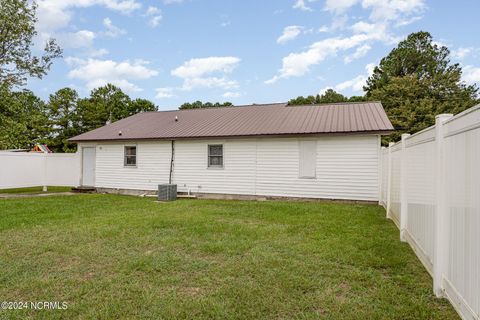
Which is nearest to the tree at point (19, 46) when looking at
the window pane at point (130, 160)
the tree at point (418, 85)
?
the window pane at point (130, 160)

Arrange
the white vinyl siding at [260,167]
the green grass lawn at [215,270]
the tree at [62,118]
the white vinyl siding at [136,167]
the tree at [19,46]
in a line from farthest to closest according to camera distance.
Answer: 1. the tree at [62,118]
2. the tree at [19,46]
3. the white vinyl siding at [136,167]
4. the white vinyl siding at [260,167]
5. the green grass lawn at [215,270]

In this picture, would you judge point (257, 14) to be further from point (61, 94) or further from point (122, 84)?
point (61, 94)

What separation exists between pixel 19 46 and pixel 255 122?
12.2 metres

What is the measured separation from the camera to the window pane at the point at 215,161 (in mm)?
12865

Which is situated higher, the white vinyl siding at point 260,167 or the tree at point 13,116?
the tree at point 13,116

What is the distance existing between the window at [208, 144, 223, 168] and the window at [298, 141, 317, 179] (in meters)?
3.24

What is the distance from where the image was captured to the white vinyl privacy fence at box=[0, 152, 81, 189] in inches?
565

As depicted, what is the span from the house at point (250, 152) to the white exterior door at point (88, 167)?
5cm

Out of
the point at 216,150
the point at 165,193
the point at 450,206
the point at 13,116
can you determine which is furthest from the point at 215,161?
the point at 13,116

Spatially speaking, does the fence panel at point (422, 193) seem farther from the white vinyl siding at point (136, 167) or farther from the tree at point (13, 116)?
the tree at point (13, 116)

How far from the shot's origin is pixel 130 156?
47.8ft

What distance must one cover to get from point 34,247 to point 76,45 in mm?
16209

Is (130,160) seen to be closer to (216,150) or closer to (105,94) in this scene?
(216,150)

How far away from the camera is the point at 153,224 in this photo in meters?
6.90
